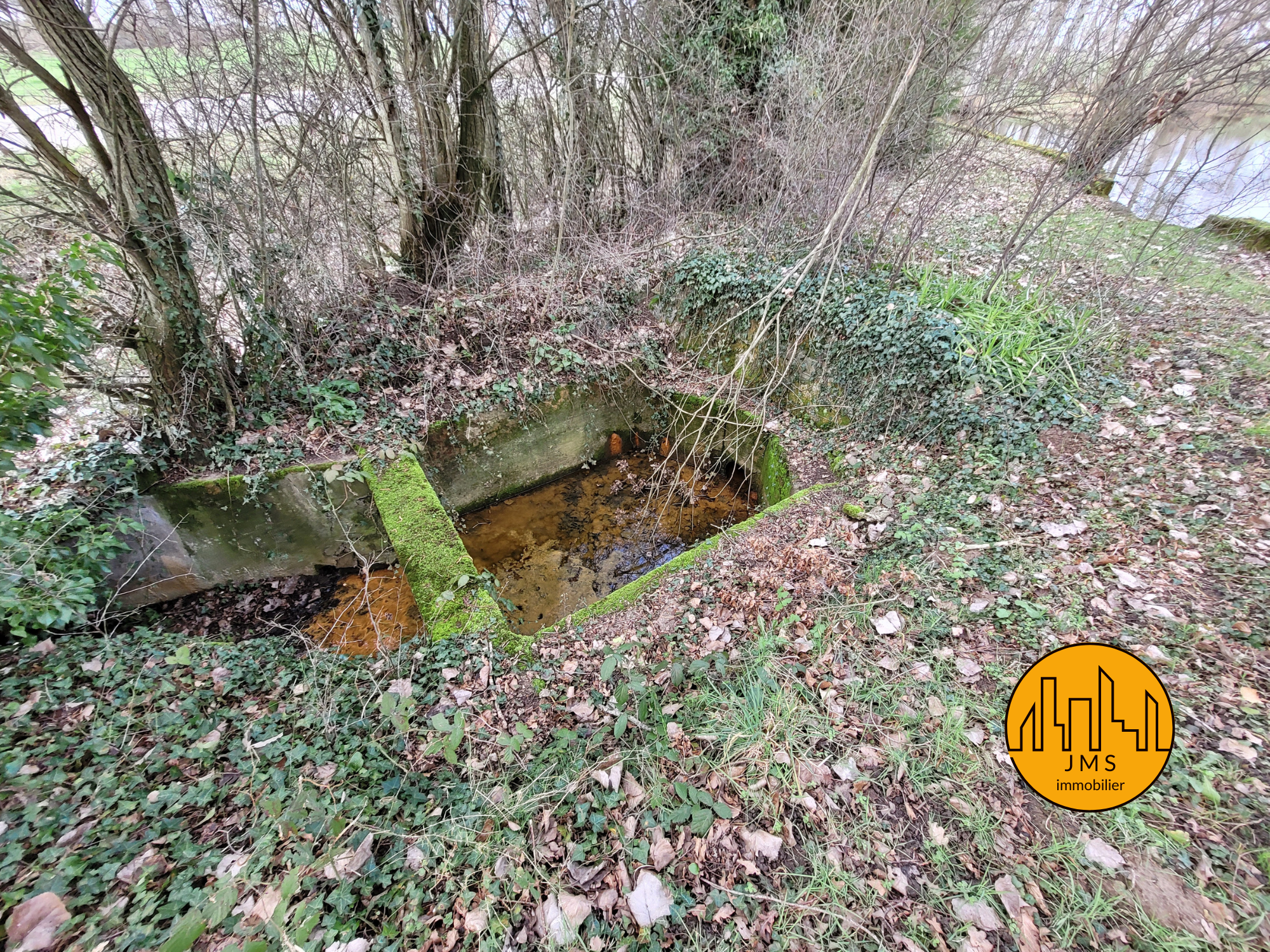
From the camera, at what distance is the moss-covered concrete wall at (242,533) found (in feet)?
12.2

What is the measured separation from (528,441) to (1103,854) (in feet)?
15.9

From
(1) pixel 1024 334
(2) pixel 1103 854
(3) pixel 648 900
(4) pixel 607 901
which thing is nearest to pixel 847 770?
(2) pixel 1103 854

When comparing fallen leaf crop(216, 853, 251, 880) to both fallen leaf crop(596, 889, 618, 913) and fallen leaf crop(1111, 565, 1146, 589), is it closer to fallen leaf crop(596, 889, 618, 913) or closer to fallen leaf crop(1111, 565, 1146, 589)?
fallen leaf crop(596, 889, 618, 913)

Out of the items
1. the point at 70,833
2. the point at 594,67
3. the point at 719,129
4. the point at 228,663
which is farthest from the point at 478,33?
the point at 70,833

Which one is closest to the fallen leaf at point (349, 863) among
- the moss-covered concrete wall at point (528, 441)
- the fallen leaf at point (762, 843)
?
the fallen leaf at point (762, 843)

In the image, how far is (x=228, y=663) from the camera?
289cm

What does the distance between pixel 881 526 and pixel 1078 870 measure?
1.95 metres

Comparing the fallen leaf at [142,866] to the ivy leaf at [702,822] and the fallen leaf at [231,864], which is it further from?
the ivy leaf at [702,822]

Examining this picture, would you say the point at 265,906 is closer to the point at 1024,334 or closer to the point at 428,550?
the point at 428,550

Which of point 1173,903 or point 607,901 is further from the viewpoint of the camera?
point 607,901

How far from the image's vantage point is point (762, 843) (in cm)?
195

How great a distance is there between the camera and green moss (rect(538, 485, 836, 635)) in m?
3.22

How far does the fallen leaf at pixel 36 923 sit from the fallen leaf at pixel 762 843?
241 cm

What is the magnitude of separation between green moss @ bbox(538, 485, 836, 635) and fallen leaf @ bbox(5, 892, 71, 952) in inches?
81.0
